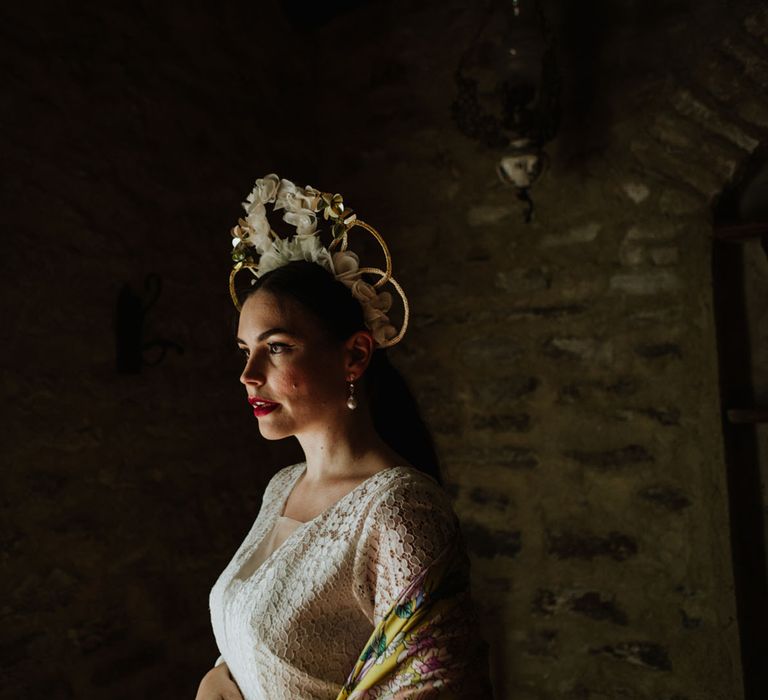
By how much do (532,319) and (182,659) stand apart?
5.52ft

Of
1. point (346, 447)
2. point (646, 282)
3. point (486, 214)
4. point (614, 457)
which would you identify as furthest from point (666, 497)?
point (346, 447)

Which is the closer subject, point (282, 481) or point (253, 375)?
point (253, 375)

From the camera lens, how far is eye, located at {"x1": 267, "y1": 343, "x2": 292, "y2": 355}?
52.2 inches

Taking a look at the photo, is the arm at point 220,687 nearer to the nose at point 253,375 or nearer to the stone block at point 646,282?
the nose at point 253,375

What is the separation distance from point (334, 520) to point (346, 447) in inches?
6.3

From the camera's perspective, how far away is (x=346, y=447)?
1370mm

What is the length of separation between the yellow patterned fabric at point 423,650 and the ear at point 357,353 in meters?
0.40

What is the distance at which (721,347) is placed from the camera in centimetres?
248

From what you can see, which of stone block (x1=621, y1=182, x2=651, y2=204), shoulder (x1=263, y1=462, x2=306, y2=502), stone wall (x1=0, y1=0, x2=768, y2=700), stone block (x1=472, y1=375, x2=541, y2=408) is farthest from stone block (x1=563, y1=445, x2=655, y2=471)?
shoulder (x1=263, y1=462, x2=306, y2=502)

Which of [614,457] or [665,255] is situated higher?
[665,255]

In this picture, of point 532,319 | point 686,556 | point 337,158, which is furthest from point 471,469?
point 337,158

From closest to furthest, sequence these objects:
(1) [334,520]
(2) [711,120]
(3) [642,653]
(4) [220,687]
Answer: (1) [334,520] → (4) [220,687] → (2) [711,120] → (3) [642,653]

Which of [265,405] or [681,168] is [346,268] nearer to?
[265,405]

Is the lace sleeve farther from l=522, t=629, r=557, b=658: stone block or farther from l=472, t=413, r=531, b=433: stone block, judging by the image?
l=522, t=629, r=557, b=658: stone block
